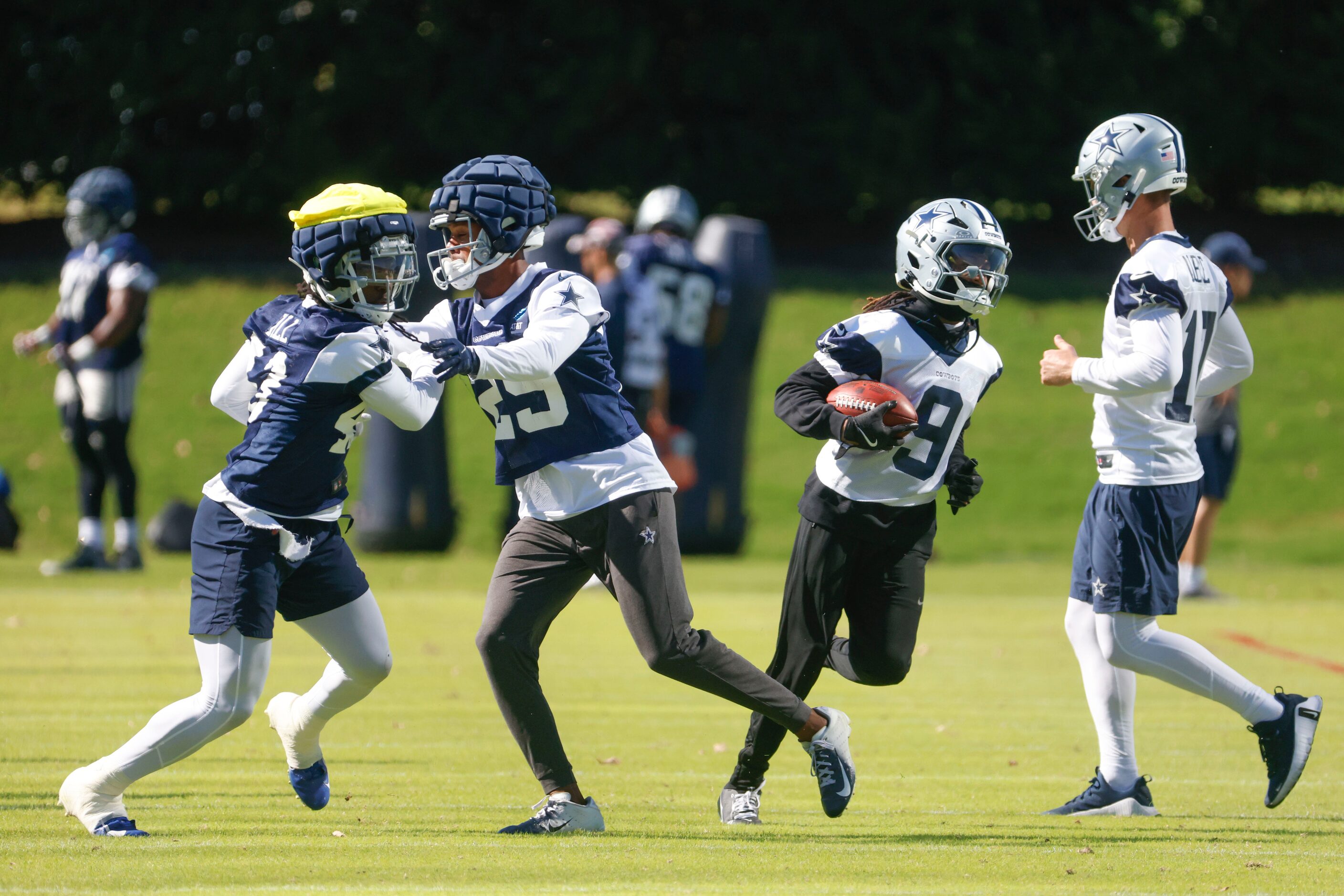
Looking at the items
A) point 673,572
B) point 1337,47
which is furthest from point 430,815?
point 1337,47

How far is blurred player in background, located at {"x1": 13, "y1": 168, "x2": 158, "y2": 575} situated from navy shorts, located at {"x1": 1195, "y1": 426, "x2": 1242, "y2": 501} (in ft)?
22.4

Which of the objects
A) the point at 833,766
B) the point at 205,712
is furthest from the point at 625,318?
the point at 205,712

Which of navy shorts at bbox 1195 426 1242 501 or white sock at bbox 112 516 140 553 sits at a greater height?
navy shorts at bbox 1195 426 1242 501

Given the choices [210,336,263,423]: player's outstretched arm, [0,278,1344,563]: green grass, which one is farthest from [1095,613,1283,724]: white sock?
[0,278,1344,563]: green grass

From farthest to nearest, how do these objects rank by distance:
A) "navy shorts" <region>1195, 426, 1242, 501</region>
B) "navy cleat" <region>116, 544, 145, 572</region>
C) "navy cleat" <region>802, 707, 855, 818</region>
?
"navy cleat" <region>116, 544, 145, 572</region> → "navy shorts" <region>1195, 426, 1242, 501</region> → "navy cleat" <region>802, 707, 855, 818</region>

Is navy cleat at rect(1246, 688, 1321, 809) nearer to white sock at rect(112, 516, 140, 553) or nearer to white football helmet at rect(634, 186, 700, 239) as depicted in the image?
white football helmet at rect(634, 186, 700, 239)

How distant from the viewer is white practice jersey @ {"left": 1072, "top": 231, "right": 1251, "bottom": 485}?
4.66m

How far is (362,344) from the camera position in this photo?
4.21 m

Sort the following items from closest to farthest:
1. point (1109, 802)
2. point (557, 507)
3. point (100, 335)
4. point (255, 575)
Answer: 1. point (255, 575)
2. point (557, 507)
3. point (1109, 802)
4. point (100, 335)

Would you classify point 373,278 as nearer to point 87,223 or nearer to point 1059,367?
point 1059,367

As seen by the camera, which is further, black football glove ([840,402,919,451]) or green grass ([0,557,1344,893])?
black football glove ([840,402,919,451])

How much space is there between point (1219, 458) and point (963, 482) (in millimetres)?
6200

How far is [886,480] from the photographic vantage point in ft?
15.5

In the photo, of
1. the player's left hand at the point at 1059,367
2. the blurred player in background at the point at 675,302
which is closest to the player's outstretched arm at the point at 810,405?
the player's left hand at the point at 1059,367
